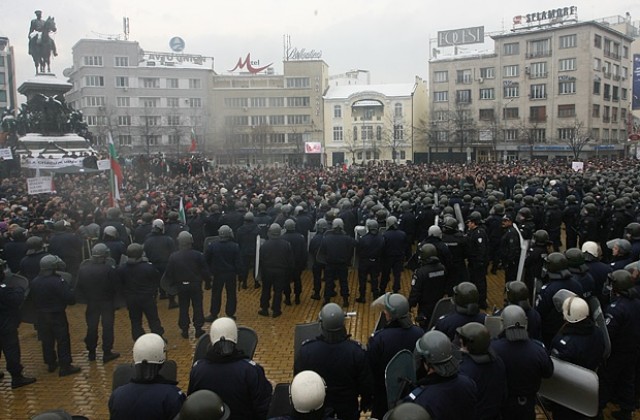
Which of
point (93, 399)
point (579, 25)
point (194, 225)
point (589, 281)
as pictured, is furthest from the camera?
point (579, 25)

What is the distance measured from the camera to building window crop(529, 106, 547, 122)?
63719mm

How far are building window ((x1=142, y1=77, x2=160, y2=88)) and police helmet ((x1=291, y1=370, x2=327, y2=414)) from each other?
3023 inches

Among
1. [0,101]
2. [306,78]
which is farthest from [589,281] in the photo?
[0,101]

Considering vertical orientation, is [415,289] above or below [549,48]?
below

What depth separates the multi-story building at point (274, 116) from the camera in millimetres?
72750

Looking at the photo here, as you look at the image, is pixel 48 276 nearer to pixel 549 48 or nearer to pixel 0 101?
pixel 549 48

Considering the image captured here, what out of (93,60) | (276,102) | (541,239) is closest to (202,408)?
(541,239)

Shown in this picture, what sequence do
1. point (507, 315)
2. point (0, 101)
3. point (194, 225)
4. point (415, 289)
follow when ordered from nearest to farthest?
point (507, 315) < point (415, 289) < point (194, 225) < point (0, 101)

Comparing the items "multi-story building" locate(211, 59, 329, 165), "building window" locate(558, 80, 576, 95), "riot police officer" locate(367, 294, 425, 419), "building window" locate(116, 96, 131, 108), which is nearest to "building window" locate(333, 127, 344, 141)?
"multi-story building" locate(211, 59, 329, 165)

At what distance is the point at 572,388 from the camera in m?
4.71

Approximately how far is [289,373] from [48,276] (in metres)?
4.02

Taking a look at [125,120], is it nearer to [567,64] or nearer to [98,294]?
[567,64]

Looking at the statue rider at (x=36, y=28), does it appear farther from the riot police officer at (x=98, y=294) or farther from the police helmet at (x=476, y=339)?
the police helmet at (x=476, y=339)

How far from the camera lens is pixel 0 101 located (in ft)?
270
